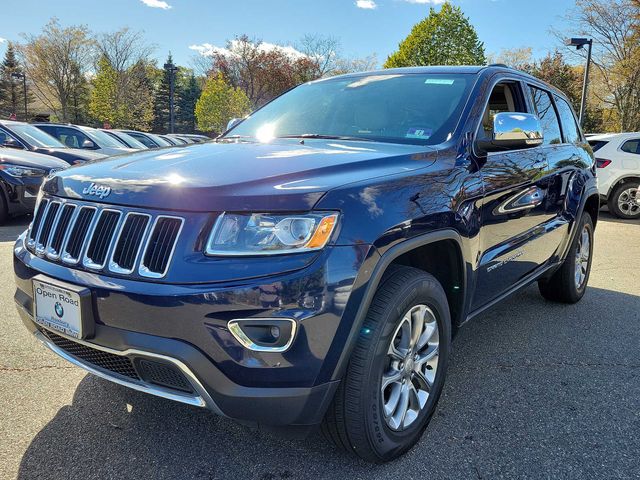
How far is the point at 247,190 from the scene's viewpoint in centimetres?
187

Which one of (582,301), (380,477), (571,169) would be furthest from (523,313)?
(380,477)

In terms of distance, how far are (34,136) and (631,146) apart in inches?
450

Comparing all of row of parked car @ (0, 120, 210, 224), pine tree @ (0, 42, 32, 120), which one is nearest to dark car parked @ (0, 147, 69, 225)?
row of parked car @ (0, 120, 210, 224)

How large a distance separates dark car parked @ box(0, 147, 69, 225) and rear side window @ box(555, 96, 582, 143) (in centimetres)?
658

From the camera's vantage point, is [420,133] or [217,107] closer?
[420,133]

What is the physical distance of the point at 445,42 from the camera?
34.1 meters

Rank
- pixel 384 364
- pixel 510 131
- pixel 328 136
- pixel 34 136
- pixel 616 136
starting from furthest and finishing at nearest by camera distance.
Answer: pixel 616 136 < pixel 34 136 < pixel 328 136 < pixel 510 131 < pixel 384 364

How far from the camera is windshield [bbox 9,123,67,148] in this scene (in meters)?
9.07

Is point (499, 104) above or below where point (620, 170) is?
above

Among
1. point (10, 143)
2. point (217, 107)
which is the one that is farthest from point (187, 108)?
point (10, 143)

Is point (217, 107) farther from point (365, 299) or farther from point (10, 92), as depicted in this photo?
point (365, 299)

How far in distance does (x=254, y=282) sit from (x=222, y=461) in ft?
3.25

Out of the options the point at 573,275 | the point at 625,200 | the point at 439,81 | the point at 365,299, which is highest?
the point at 439,81

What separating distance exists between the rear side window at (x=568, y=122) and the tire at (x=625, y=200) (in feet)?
22.3
